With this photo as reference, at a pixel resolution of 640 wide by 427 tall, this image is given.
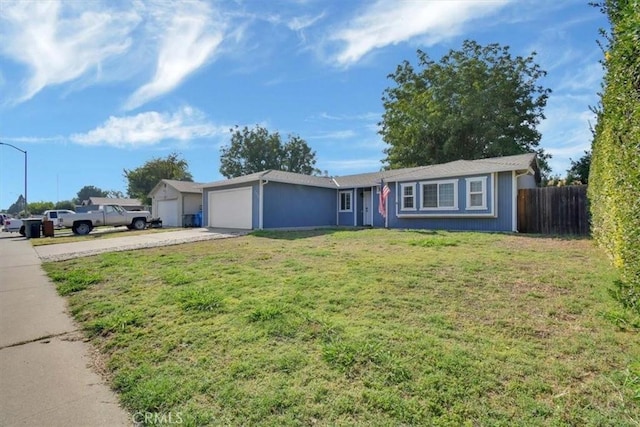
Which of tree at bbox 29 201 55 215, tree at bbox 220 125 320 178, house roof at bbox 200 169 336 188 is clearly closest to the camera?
house roof at bbox 200 169 336 188

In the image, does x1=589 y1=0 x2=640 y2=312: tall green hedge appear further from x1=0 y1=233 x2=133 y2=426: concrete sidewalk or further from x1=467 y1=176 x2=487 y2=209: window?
x1=467 y1=176 x2=487 y2=209: window

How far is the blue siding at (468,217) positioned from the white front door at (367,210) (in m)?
2.04

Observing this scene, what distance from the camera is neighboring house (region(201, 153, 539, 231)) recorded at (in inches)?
516

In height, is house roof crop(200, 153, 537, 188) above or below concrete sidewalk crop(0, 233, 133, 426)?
above

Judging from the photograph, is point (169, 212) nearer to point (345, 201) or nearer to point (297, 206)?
point (297, 206)

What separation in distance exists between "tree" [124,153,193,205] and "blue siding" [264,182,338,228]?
103 feet

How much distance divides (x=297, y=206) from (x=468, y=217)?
330 inches

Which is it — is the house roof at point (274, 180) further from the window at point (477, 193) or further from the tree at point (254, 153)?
the tree at point (254, 153)

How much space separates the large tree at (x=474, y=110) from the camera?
2330 cm

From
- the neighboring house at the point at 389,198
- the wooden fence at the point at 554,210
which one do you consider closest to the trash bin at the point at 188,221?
the neighboring house at the point at 389,198

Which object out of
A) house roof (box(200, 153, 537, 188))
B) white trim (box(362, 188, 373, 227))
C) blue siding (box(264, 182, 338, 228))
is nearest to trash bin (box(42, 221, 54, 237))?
house roof (box(200, 153, 537, 188))

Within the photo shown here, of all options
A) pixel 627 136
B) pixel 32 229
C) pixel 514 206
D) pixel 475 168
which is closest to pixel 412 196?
pixel 475 168

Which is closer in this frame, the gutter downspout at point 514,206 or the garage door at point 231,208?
the gutter downspout at point 514,206

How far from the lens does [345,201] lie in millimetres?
19734
